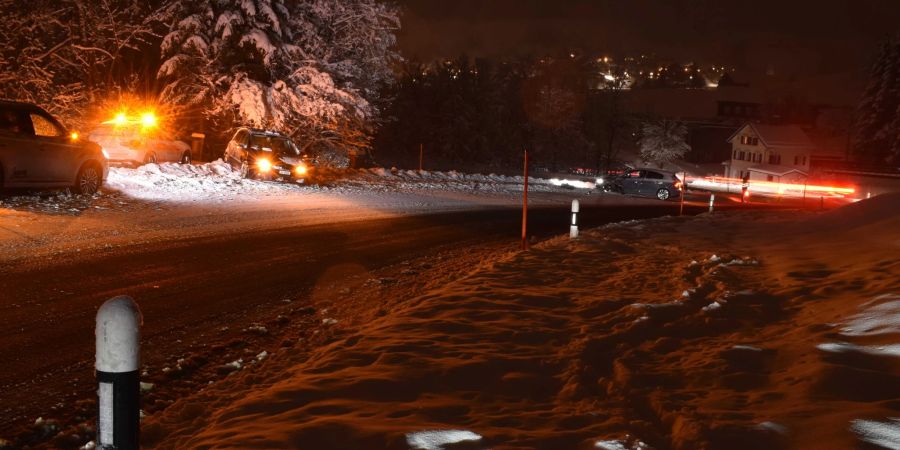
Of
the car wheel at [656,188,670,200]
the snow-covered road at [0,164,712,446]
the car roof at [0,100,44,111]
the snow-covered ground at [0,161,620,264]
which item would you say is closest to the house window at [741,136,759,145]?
the car wheel at [656,188,670,200]

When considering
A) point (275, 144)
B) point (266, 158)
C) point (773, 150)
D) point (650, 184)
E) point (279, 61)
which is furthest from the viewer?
point (773, 150)

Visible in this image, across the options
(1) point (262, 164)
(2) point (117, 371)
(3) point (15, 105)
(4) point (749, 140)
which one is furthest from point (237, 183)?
(4) point (749, 140)

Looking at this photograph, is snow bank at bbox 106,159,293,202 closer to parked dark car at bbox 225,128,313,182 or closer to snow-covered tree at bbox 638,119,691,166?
parked dark car at bbox 225,128,313,182

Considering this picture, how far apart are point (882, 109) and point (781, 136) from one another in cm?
1722

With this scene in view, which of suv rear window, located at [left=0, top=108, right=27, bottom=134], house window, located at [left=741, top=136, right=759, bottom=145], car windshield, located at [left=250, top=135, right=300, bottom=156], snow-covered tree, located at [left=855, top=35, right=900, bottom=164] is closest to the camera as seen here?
suv rear window, located at [left=0, top=108, right=27, bottom=134]

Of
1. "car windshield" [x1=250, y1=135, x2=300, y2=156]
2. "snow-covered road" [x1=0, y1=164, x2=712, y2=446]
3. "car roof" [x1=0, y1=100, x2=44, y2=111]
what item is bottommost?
"snow-covered road" [x1=0, y1=164, x2=712, y2=446]

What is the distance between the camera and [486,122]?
81.8m

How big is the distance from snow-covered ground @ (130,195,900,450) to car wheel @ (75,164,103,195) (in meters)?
10.1

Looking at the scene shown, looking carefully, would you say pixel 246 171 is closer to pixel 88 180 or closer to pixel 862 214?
pixel 88 180

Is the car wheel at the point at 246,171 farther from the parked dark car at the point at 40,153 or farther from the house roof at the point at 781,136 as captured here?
the house roof at the point at 781,136

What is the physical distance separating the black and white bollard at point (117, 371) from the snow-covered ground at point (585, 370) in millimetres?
1189

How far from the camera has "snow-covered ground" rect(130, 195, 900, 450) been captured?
165 inches

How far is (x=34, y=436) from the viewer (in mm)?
4441

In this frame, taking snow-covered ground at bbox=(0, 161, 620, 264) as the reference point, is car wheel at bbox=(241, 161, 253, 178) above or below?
above
